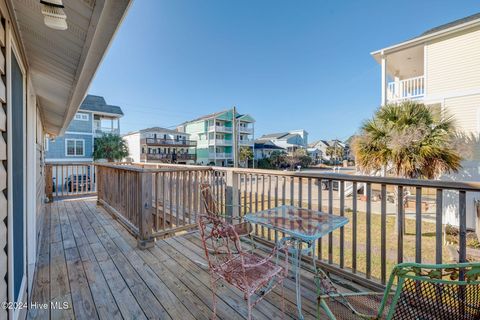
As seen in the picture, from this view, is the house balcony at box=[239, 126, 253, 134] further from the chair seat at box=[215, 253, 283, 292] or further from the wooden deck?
the chair seat at box=[215, 253, 283, 292]

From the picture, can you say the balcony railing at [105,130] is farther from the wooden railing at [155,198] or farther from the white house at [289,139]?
the white house at [289,139]

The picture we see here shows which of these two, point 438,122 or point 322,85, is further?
point 322,85

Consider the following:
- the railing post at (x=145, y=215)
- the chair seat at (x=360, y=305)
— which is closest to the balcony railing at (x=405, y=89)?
the chair seat at (x=360, y=305)

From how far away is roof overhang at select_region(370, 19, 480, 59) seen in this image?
25.1 feet

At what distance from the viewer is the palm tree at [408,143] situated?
5.99 metres

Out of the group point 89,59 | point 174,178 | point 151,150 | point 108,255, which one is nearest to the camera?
point 89,59

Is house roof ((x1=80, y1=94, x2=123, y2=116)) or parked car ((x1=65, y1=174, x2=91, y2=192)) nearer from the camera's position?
parked car ((x1=65, y1=174, x2=91, y2=192))

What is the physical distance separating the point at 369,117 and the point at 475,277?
763cm

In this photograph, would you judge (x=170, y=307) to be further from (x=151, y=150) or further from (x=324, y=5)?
(x=151, y=150)

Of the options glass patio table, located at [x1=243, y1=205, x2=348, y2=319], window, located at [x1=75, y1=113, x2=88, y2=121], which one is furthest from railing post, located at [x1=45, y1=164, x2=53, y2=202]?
window, located at [x1=75, y1=113, x2=88, y2=121]

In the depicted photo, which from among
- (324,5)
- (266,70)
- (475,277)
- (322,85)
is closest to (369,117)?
(324,5)

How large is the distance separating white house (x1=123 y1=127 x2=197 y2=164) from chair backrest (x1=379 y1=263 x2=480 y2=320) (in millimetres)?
24199

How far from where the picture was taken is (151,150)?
23.8 metres

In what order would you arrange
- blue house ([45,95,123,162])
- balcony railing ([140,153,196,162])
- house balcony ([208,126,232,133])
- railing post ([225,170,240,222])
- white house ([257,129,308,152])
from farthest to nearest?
1. white house ([257,129,308,152])
2. house balcony ([208,126,232,133])
3. balcony railing ([140,153,196,162])
4. blue house ([45,95,123,162])
5. railing post ([225,170,240,222])
